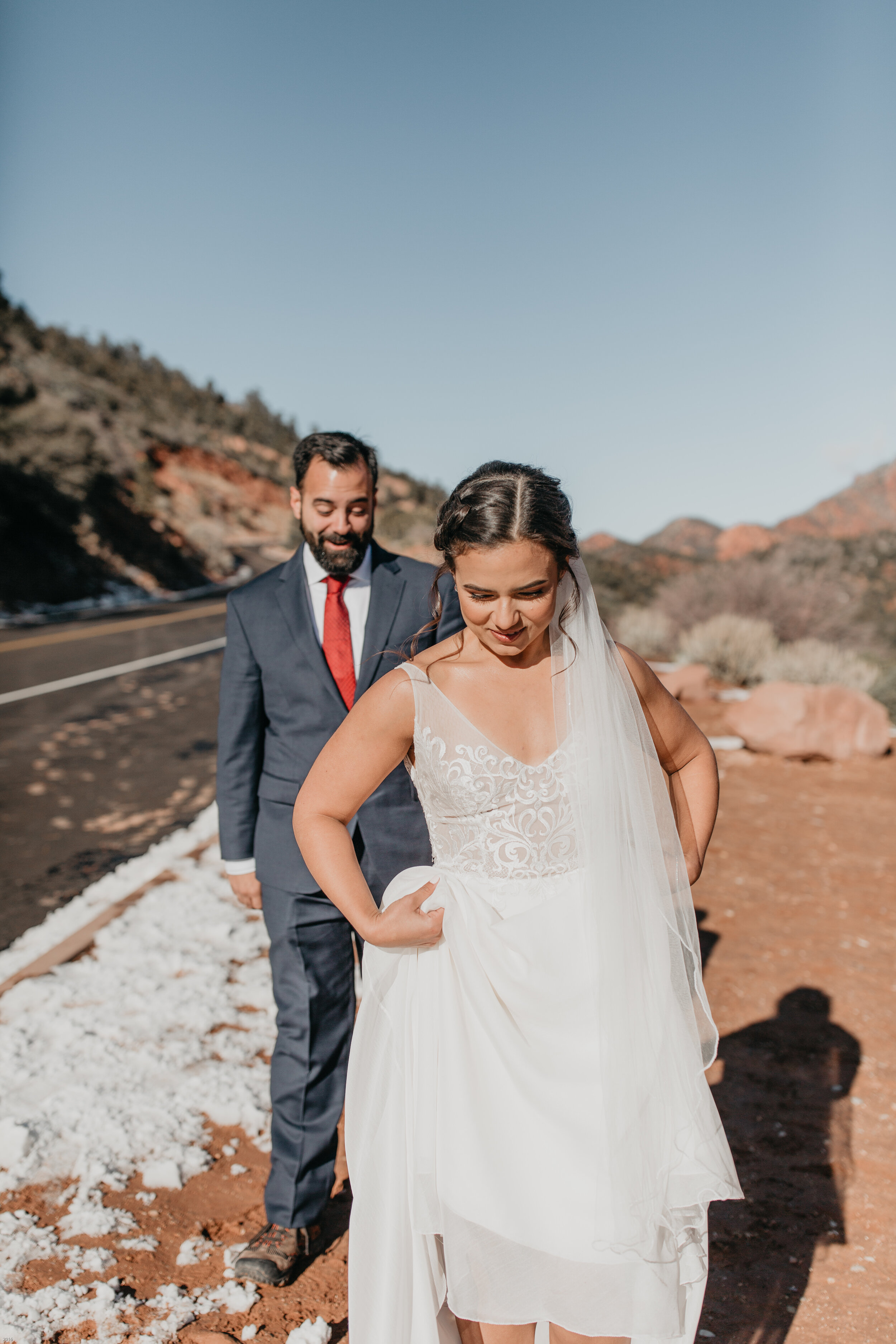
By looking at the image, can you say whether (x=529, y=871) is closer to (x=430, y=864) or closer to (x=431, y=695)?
(x=431, y=695)

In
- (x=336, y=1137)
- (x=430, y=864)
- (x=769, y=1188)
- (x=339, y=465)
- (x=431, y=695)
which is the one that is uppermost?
(x=339, y=465)

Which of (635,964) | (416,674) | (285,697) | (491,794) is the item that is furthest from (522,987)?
(285,697)

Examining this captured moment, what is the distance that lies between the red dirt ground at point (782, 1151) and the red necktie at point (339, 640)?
1626 millimetres

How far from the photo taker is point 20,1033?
362cm

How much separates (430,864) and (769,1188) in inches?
67.4

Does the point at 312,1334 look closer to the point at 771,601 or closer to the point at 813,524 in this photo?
the point at 771,601

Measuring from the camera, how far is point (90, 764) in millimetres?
8375

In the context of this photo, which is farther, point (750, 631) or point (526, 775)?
point (750, 631)

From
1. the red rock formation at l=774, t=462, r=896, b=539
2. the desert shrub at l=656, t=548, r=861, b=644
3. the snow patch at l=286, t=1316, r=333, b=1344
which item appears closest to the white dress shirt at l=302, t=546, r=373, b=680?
the snow patch at l=286, t=1316, r=333, b=1344

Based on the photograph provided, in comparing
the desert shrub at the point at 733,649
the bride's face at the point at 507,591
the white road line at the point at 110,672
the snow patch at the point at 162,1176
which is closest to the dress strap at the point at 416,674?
the bride's face at the point at 507,591

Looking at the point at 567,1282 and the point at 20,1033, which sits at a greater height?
the point at 567,1282

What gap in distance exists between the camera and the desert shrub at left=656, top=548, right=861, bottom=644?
1545 centimetres

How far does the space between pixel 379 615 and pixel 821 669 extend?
34.4 feet

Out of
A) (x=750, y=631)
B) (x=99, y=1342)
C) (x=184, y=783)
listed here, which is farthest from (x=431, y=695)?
(x=750, y=631)
